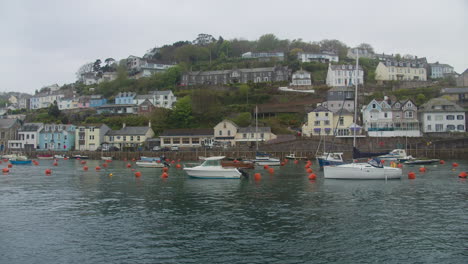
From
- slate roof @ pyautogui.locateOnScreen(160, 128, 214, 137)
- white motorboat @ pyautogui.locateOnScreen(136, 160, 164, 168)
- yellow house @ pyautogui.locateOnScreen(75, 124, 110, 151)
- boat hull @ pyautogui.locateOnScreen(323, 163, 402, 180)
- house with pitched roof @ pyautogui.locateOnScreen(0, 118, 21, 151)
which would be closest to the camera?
boat hull @ pyautogui.locateOnScreen(323, 163, 402, 180)

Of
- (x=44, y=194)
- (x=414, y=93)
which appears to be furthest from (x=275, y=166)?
(x=414, y=93)

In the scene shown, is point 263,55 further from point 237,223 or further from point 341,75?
point 237,223

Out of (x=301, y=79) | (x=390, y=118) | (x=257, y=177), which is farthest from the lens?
(x=301, y=79)

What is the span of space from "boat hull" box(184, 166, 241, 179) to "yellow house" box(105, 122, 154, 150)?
4996 cm

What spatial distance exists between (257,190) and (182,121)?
2494 inches

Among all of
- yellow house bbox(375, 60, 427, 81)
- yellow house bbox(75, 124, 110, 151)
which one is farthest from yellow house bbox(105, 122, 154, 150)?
yellow house bbox(375, 60, 427, 81)

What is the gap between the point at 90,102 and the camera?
121000 mm

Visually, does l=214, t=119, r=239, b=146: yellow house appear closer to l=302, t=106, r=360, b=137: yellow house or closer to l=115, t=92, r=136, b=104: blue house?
l=302, t=106, r=360, b=137: yellow house

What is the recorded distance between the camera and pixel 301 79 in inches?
4318

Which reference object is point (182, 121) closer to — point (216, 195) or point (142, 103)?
point (142, 103)

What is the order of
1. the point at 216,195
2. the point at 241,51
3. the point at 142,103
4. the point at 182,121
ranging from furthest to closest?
the point at 241,51 → the point at 142,103 → the point at 182,121 → the point at 216,195

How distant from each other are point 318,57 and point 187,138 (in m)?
61.4

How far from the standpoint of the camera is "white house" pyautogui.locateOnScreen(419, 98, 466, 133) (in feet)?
265

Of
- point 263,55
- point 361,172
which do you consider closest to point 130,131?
point 263,55
